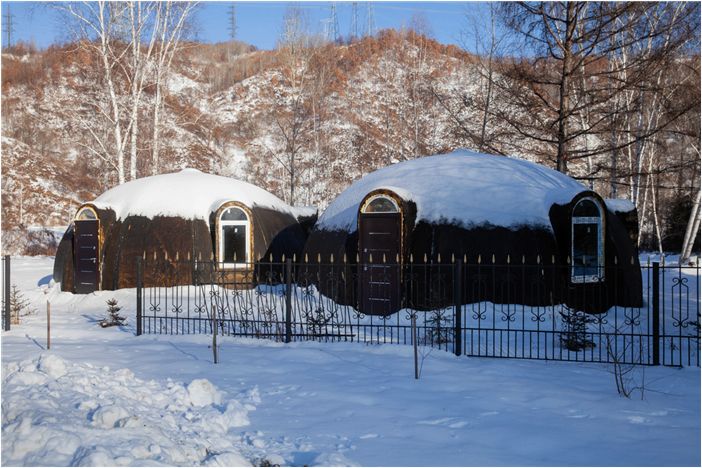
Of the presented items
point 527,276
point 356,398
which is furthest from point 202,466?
point 527,276

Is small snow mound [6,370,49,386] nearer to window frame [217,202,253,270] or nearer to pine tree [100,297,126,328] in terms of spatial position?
pine tree [100,297,126,328]

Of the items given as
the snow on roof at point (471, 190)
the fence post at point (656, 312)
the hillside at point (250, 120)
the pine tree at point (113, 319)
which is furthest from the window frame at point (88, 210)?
the hillside at point (250, 120)

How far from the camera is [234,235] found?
19.1 metres

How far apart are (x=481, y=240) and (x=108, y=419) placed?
9636mm

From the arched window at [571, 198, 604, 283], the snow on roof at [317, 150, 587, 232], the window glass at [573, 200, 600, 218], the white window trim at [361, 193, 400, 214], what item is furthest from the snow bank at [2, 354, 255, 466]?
the window glass at [573, 200, 600, 218]

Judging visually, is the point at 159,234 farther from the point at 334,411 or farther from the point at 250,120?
the point at 250,120

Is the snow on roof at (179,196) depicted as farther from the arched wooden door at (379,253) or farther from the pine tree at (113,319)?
the arched wooden door at (379,253)

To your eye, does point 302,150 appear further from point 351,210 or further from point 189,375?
point 189,375

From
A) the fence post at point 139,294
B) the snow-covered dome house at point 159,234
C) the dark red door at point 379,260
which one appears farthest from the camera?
the snow-covered dome house at point 159,234

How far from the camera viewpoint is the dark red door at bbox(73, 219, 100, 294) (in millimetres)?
18172

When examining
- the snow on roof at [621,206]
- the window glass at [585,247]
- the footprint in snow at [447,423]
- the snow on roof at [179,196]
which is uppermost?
the snow on roof at [179,196]

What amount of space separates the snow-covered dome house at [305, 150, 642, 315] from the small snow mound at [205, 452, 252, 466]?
786cm

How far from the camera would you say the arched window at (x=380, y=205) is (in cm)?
1412

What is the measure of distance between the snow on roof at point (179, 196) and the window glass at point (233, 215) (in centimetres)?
34
